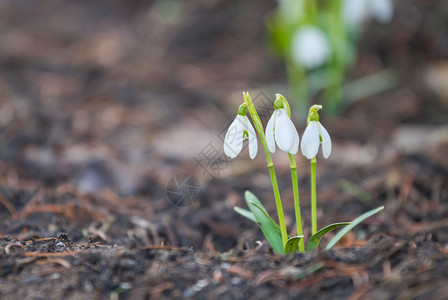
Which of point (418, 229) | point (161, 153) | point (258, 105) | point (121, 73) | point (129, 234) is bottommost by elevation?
point (418, 229)

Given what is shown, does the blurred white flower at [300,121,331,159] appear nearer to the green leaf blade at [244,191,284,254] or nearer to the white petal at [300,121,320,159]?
the white petal at [300,121,320,159]

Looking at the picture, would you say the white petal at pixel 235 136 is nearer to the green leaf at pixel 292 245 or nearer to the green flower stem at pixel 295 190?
the green flower stem at pixel 295 190

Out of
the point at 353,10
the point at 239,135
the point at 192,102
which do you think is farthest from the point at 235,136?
the point at 192,102

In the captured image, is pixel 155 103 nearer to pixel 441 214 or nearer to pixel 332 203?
pixel 332 203

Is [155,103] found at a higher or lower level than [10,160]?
higher

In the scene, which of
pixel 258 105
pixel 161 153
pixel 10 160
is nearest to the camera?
pixel 10 160

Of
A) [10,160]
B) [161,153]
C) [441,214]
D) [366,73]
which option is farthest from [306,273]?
[366,73]
